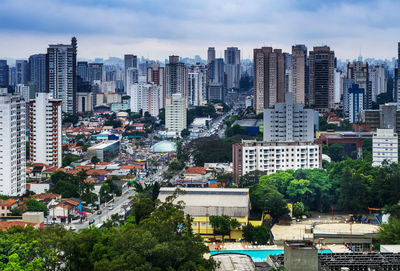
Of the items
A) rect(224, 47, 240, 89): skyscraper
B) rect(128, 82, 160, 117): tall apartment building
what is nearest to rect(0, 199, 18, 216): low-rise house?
rect(128, 82, 160, 117): tall apartment building

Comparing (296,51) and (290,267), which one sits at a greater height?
(296,51)

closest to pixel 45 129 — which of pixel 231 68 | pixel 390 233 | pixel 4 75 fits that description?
pixel 390 233

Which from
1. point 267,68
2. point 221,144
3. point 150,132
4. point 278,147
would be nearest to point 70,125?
point 150,132

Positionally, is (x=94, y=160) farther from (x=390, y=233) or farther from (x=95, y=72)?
(x=95, y=72)

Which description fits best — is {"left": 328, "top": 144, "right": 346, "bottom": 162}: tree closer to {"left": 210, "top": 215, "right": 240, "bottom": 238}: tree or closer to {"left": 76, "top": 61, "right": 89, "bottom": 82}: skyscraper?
{"left": 210, "top": 215, "right": 240, "bottom": 238}: tree

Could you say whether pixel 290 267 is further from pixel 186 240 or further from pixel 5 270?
pixel 5 270

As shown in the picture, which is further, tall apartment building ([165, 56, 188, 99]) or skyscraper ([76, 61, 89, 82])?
skyscraper ([76, 61, 89, 82])
